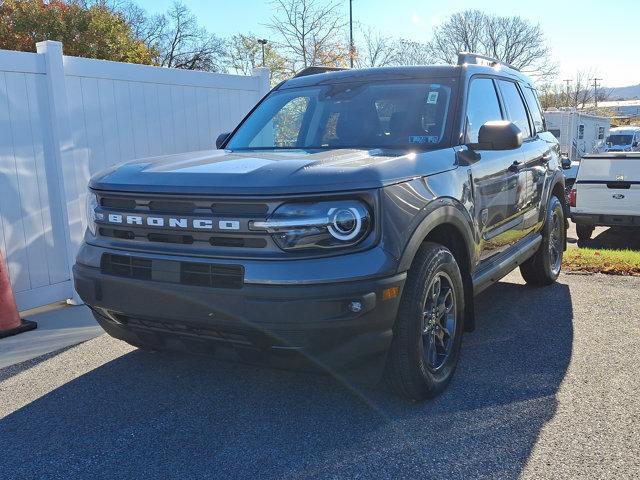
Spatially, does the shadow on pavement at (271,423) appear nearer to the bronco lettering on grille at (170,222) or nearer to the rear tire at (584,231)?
the bronco lettering on grille at (170,222)

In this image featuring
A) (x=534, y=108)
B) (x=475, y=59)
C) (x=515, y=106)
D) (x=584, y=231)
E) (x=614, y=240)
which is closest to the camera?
(x=475, y=59)

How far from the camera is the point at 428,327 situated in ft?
11.6

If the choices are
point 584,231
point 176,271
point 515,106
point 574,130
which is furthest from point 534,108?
point 574,130

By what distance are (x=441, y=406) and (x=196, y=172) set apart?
1.88 m

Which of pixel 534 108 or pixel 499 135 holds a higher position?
pixel 534 108

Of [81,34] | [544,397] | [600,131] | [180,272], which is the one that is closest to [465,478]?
[544,397]

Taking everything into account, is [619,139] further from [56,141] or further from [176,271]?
[176,271]

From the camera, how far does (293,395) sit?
3.71m

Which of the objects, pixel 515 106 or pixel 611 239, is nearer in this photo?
pixel 515 106

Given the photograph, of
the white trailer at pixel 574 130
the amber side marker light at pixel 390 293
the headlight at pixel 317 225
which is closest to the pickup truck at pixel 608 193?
the amber side marker light at pixel 390 293

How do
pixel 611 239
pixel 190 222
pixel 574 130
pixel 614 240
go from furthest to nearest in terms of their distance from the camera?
pixel 574 130 < pixel 611 239 < pixel 614 240 < pixel 190 222

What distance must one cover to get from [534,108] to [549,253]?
1427 mm

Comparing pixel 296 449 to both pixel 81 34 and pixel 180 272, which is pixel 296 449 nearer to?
pixel 180 272

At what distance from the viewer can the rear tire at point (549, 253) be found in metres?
5.99
